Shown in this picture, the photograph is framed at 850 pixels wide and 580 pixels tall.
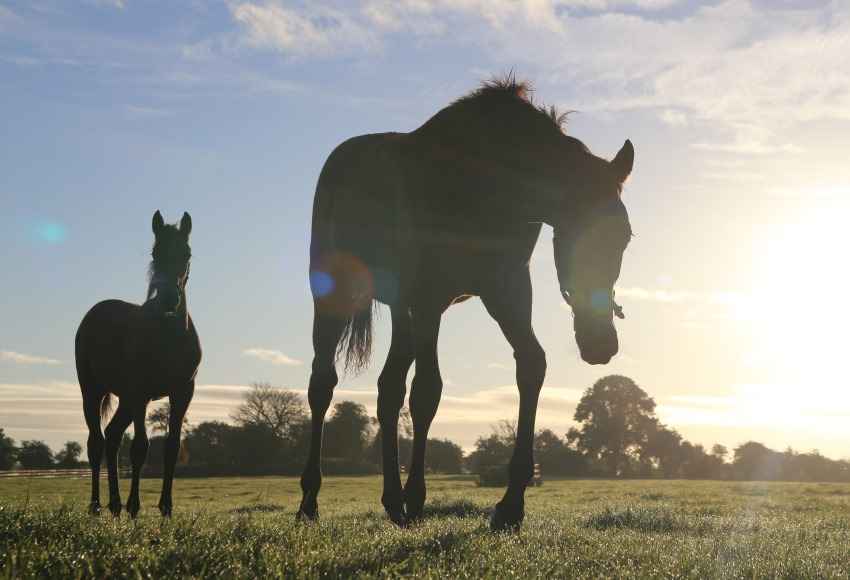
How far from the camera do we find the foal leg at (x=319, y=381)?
7.18 m

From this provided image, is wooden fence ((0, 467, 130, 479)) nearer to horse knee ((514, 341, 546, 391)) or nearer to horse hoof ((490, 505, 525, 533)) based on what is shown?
horse hoof ((490, 505, 525, 533))

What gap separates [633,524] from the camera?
7996 millimetres

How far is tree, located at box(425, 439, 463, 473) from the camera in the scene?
7425cm

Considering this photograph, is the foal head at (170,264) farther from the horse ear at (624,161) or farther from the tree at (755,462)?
the tree at (755,462)

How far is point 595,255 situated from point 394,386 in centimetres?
196

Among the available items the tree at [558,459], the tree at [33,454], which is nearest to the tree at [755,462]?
the tree at [558,459]

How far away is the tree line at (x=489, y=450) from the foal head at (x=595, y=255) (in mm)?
39455

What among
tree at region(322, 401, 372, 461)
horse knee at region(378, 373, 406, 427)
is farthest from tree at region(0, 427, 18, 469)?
horse knee at region(378, 373, 406, 427)

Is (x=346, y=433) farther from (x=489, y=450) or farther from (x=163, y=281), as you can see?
(x=163, y=281)

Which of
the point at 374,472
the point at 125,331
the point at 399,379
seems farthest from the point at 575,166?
the point at 374,472

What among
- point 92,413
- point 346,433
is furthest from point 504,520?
point 346,433

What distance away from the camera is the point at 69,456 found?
62000 millimetres

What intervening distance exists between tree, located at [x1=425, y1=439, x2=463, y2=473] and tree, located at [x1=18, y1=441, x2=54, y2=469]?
108 ft

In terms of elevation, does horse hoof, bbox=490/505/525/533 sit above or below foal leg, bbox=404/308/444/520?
below
